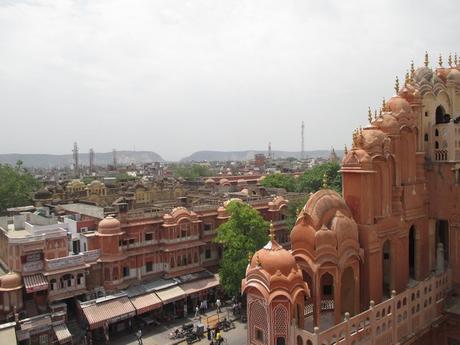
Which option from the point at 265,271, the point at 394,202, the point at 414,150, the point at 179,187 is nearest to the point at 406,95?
the point at 414,150

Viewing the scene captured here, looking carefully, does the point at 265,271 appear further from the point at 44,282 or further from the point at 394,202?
the point at 44,282

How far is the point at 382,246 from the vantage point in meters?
21.1

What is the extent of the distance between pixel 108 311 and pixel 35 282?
16.4 feet

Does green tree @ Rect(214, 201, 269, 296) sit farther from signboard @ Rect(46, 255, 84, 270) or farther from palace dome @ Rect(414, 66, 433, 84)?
palace dome @ Rect(414, 66, 433, 84)

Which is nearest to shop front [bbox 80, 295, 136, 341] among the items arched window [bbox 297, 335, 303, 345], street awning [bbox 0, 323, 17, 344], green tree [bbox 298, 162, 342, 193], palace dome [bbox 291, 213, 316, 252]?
street awning [bbox 0, 323, 17, 344]

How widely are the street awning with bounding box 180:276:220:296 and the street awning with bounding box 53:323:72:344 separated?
8872mm

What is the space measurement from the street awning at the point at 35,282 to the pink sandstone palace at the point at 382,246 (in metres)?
14.8

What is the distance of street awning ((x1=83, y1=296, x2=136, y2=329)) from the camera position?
83.8 ft

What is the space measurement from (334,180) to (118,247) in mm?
34466

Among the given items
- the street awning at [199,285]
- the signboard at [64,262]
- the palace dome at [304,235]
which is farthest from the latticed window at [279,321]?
the signboard at [64,262]

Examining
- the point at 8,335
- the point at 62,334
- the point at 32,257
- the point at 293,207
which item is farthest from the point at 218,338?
the point at 293,207

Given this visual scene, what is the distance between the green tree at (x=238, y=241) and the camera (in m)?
28.9

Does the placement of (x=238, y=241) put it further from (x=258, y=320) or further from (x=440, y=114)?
(x=440, y=114)

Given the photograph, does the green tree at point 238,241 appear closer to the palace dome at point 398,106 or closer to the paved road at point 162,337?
the paved road at point 162,337
